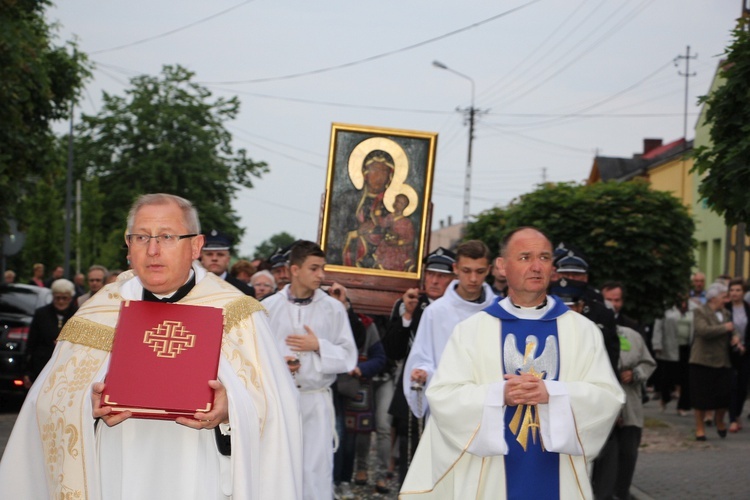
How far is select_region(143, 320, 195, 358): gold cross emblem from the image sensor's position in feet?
15.3

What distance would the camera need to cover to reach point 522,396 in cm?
547

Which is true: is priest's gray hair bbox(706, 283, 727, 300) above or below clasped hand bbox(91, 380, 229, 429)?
above

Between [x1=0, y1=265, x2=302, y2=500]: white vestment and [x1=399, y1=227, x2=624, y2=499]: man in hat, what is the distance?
0.94m

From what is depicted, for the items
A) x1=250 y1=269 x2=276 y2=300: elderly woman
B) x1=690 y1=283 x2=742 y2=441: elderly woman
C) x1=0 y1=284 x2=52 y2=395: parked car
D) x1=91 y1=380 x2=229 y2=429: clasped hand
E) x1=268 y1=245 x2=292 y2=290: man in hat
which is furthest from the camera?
x1=0 y1=284 x2=52 y2=395: parked car

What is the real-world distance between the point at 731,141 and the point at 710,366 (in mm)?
6108

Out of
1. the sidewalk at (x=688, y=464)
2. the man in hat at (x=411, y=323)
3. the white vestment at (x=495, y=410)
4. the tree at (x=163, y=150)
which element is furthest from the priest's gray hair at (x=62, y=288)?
the tree at (x=163, y=150)

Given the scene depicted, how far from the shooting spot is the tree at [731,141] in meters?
8.66

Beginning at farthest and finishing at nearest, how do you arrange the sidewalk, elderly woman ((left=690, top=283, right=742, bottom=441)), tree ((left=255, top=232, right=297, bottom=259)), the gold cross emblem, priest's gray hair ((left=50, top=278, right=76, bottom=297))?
tree ((left=255, top=232, right=297, bottom=259)), elderly woman ((left=690, top=283, right=742, bottom=441)), priest's gray hair ((left=50, top=278, right=76, bottom=297)), the sidewalk, the gold cross emblem

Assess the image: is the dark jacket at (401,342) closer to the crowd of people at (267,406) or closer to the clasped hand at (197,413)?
the crowd of people at (267,406)

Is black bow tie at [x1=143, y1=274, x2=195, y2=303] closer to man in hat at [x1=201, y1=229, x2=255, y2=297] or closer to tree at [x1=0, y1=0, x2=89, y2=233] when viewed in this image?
man in hat at [x1=201, y1=229, x2=255, y2=297]

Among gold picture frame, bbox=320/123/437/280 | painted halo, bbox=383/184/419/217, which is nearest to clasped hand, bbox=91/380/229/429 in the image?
gold picture frame, bbox=320/123/437/280

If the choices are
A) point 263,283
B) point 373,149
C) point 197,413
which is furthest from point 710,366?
point 197,413

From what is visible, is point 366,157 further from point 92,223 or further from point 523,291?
point 92,223

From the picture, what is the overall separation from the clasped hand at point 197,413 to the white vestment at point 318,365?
157 inches
